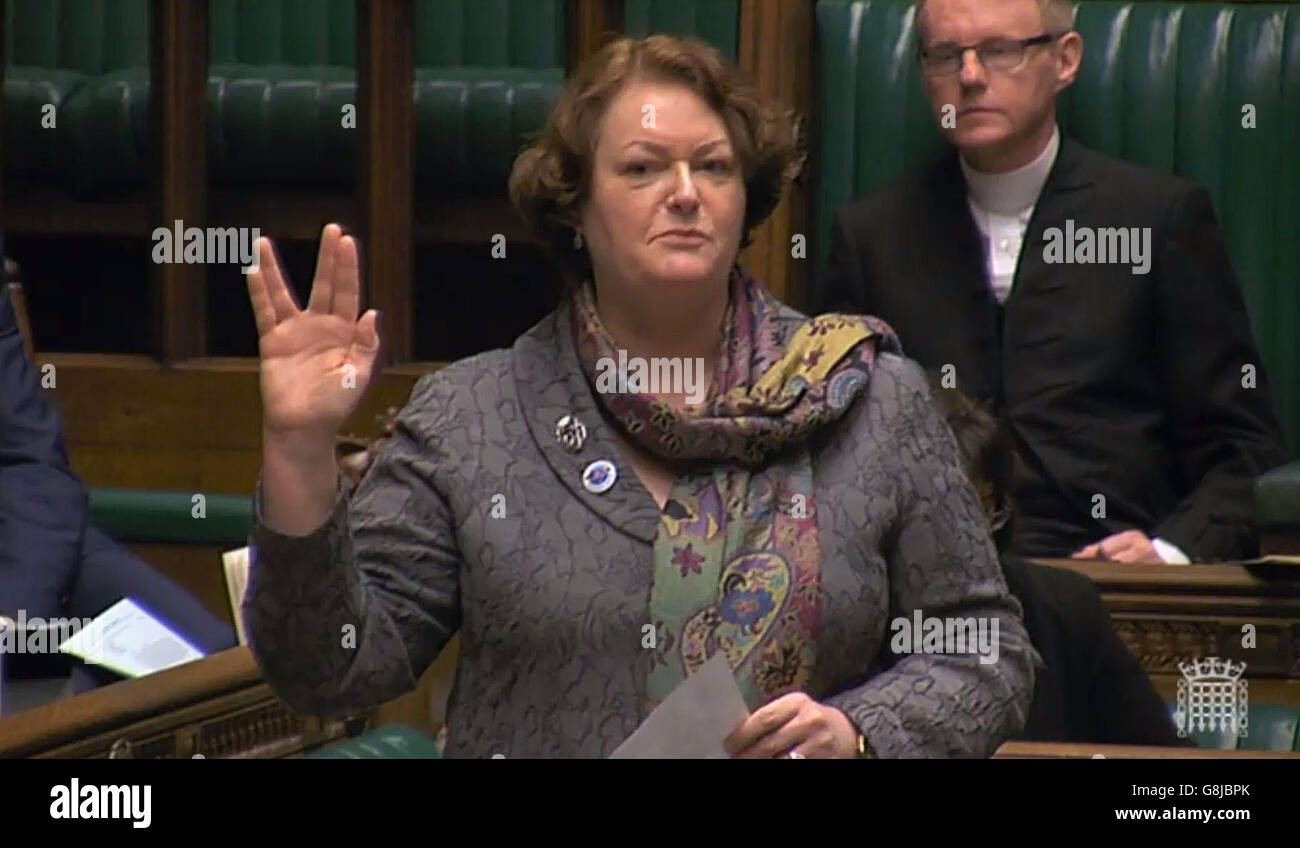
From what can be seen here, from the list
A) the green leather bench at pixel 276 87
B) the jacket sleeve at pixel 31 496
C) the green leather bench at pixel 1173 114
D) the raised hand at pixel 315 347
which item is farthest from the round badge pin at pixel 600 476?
the green leather bench at pixel 276 87

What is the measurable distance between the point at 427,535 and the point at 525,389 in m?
0.14

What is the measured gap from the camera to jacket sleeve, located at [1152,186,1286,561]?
10.4 feet

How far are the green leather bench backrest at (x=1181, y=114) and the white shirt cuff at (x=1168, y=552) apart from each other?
447 millimetres

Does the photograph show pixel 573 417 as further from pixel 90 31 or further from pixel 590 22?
pixel 90 31

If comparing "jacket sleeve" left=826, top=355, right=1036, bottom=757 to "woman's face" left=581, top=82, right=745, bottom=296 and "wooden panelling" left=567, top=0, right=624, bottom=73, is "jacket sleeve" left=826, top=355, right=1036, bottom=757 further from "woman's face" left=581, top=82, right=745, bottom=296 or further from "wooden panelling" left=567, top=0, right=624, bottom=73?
"wooden panelling" left=567, top=0, right=624, bottom=73

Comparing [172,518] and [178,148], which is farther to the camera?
[178,148]

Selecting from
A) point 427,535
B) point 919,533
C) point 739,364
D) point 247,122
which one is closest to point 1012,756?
point 919,533

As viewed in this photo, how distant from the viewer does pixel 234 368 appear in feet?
11.5

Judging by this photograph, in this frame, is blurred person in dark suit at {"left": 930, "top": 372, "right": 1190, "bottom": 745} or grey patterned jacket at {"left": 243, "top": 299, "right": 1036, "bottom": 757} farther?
blurred person in dark suit at {"left": 930, "top": 372, "right": 1190, "bottom": 745}

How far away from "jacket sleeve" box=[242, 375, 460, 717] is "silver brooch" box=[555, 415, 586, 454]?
9 cm

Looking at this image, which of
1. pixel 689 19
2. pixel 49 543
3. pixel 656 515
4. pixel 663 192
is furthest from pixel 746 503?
pixel 689 19

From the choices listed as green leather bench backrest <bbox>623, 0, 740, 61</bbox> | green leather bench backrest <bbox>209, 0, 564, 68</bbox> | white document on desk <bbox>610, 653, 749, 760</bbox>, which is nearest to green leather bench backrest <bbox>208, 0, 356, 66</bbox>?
green leather bench backrest <bbox>209, 0, 564, 68</bbox>

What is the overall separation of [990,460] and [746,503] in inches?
26.4

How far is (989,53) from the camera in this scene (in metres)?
3.20
